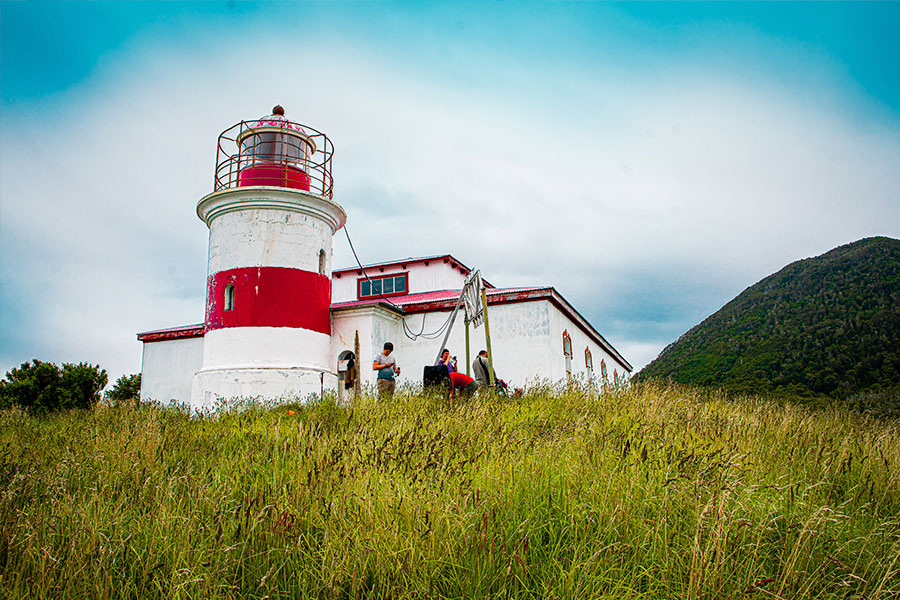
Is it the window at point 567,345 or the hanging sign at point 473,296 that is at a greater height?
the hanging sign at point 473,296

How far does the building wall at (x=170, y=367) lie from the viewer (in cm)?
2134

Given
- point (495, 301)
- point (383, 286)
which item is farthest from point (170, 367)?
point (495, 301)

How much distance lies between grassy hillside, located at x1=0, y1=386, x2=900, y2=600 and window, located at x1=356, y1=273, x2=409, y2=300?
1842cm

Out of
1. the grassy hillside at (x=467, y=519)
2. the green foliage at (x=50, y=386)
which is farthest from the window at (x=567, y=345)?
the green foliage at (x=50, y=386)

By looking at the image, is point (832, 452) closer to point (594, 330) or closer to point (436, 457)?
point (436, 457)

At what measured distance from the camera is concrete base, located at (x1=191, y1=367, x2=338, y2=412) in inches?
593

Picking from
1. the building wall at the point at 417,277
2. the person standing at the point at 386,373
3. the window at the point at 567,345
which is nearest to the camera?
the person standing at the point at 386,373

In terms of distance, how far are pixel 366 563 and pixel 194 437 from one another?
4.38 metres

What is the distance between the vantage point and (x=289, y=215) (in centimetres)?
1636

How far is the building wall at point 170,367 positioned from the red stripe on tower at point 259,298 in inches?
237

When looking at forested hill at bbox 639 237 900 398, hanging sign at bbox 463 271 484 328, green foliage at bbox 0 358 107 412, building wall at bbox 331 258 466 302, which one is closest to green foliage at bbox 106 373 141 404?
green foliage at bbox 0 358 107 412

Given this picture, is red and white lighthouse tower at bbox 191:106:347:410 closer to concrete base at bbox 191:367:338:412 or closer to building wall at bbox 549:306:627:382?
concrete base at bbox 191:367:338:412

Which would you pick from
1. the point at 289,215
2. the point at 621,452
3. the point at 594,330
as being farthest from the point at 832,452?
the point at 594,330

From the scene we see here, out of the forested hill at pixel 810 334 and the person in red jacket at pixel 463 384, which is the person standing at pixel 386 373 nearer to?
the person in red jacket at pixel 463 384
